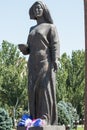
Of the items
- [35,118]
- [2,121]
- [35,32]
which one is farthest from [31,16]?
[2,121]

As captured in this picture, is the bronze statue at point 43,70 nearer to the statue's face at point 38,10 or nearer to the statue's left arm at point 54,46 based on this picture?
the statue's left arm at point 54,46

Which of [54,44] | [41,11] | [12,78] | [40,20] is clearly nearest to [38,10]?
[41,11]

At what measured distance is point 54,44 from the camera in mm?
7902

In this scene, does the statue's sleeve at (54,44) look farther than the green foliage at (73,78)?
No

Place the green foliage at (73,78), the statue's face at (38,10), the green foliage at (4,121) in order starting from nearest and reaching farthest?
the statue's face at (38,10), the green foliage at (4,121), the green foliage at (73,78)

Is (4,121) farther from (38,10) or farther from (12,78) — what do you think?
(12,78)

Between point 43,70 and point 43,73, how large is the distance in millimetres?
53

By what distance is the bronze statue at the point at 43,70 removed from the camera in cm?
774

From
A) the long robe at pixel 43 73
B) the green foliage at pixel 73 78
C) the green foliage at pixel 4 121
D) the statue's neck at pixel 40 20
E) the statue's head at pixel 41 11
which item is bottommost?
the green foliage at pixel 73 78

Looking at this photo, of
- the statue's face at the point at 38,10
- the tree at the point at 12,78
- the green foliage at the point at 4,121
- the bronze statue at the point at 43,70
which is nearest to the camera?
the bronze statue at the point at 43,70

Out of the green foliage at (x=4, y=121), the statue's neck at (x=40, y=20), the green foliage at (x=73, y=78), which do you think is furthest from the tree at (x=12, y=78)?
the statue's neck at (x=40, y=20)

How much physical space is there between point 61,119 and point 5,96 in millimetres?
23145

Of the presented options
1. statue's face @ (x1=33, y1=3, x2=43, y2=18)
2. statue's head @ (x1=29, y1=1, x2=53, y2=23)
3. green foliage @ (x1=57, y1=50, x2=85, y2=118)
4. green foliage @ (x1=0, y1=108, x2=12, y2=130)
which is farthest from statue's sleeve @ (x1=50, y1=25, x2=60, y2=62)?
green foliage @ (x1=57, y1=50, x2=85, y2=118)

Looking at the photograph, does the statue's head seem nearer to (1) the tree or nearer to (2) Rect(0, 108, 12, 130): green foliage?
(2) Rect(0, 108, 12, 130): green foliage
